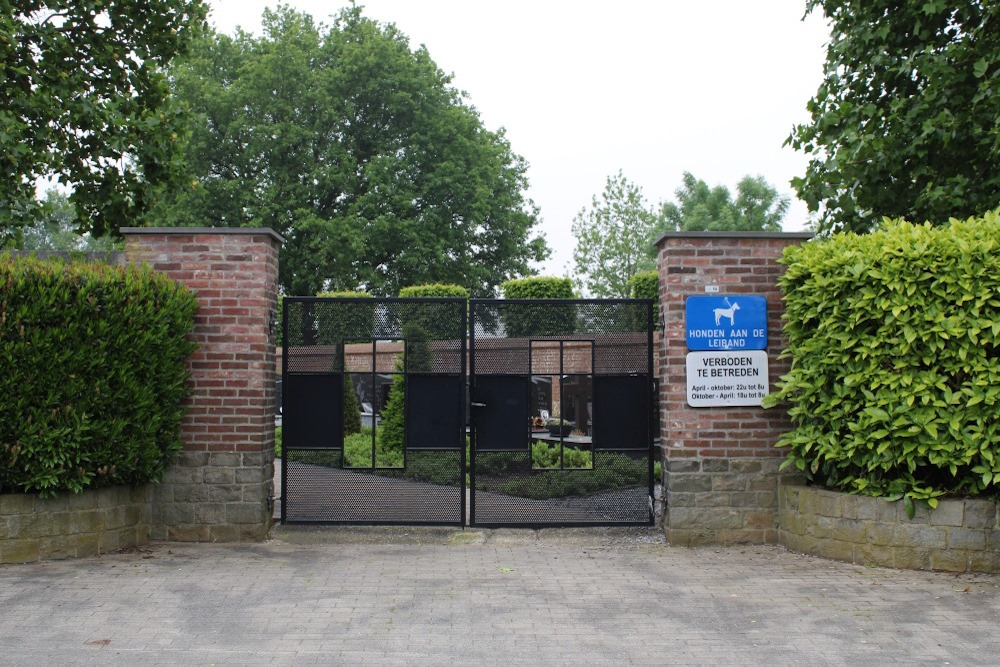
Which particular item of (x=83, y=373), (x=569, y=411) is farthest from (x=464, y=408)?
(x=83, y=373)

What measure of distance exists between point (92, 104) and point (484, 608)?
29.7 feet

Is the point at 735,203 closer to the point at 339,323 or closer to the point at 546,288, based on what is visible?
the point at 546,288

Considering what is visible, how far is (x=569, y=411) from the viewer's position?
7832 millimetres

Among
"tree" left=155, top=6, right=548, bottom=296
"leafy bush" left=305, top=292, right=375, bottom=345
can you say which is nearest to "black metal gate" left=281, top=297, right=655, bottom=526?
"leafy bush" left=305, top=292, right=375, bottom=345

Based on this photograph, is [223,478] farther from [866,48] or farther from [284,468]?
[866,48]

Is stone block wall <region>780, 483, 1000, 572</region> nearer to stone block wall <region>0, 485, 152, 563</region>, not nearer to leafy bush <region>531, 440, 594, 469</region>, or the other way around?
leafy bush <region>531, 440, 594, 469</region>

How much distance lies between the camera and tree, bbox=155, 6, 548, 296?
28.3 m

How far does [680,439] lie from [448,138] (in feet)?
79.2

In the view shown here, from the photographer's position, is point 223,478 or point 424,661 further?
point 223,478

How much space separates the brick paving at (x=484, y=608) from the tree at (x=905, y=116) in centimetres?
515

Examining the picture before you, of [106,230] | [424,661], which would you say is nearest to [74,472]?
[424,661]

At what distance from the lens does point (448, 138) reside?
1172 inches

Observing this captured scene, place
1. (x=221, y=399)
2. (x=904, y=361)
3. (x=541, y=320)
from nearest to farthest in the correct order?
1. (x=904, y=361)
2. (x=221, y=399)
3. (x=541, y=320)

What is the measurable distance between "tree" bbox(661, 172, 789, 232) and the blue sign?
36.1 meters
